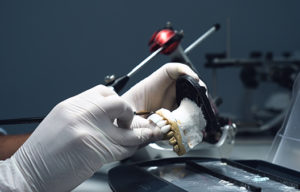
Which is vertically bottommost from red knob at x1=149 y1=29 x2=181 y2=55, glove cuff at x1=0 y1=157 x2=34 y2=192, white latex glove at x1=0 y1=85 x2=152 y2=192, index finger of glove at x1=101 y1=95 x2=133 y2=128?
glove cuff at x1=0 y1=157 x2=34 y2=192

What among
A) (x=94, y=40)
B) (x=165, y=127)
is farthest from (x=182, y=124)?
(x=94, y=40)

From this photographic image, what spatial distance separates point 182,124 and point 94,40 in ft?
3.11

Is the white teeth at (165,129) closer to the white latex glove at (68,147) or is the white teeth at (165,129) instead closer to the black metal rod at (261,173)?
the white latex glove at (68,147)

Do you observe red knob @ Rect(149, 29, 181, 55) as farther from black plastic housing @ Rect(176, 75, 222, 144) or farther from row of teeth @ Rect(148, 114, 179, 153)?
row of teeth @ Rect(148, 114, 179, 153)

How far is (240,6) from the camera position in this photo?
227cm

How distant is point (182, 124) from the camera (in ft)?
2.96

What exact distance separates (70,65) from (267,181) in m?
0.98

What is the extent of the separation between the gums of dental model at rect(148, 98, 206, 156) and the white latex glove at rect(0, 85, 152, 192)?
4.5 inches

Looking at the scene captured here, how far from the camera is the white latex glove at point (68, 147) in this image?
29.1 inches

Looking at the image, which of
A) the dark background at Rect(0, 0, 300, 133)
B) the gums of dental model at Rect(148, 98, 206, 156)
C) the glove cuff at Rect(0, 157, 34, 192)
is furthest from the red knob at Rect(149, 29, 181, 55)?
the glove cuff at Rect(0, 157, 34, 192)

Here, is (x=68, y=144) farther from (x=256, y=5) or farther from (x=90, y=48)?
(x=256, y=5)

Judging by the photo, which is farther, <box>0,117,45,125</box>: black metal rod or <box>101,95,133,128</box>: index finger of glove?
<box>0,117,45,125</box>: black metal rod

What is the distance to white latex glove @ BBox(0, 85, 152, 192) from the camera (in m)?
0.74

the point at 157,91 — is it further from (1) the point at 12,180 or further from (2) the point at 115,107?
(1) the point at 12,180
